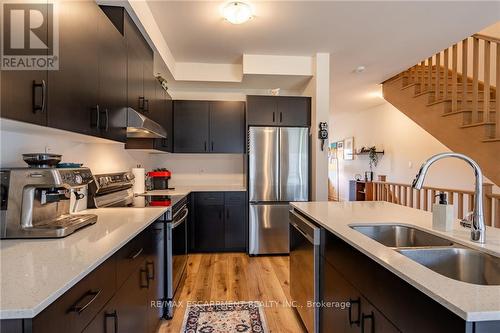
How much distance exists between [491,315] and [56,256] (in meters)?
1.39

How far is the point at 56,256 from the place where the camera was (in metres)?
1.08

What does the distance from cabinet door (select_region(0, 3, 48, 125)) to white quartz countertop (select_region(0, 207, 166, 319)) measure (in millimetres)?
530

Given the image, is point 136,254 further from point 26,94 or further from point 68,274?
point 26,94

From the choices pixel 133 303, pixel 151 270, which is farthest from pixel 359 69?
pixel 133 303

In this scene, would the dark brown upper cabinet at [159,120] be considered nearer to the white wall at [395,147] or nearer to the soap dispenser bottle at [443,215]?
the soap dispenser bottle at [443,215]

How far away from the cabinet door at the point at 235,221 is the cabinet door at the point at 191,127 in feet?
2.69

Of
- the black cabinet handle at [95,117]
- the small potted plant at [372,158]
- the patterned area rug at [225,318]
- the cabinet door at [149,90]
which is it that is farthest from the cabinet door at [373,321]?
the small potted plant at [372,158]

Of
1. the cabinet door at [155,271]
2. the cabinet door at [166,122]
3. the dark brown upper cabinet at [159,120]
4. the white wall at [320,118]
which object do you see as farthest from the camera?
the white wall at [320,118]

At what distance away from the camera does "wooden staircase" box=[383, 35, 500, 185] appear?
3285 mm

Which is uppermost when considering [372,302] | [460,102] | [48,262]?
[460,102]

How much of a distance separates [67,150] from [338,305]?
2.05 meters

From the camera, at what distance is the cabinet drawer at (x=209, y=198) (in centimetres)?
387

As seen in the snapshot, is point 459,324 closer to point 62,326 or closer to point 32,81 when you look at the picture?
point 62,326

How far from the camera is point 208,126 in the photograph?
4098 millimetres
